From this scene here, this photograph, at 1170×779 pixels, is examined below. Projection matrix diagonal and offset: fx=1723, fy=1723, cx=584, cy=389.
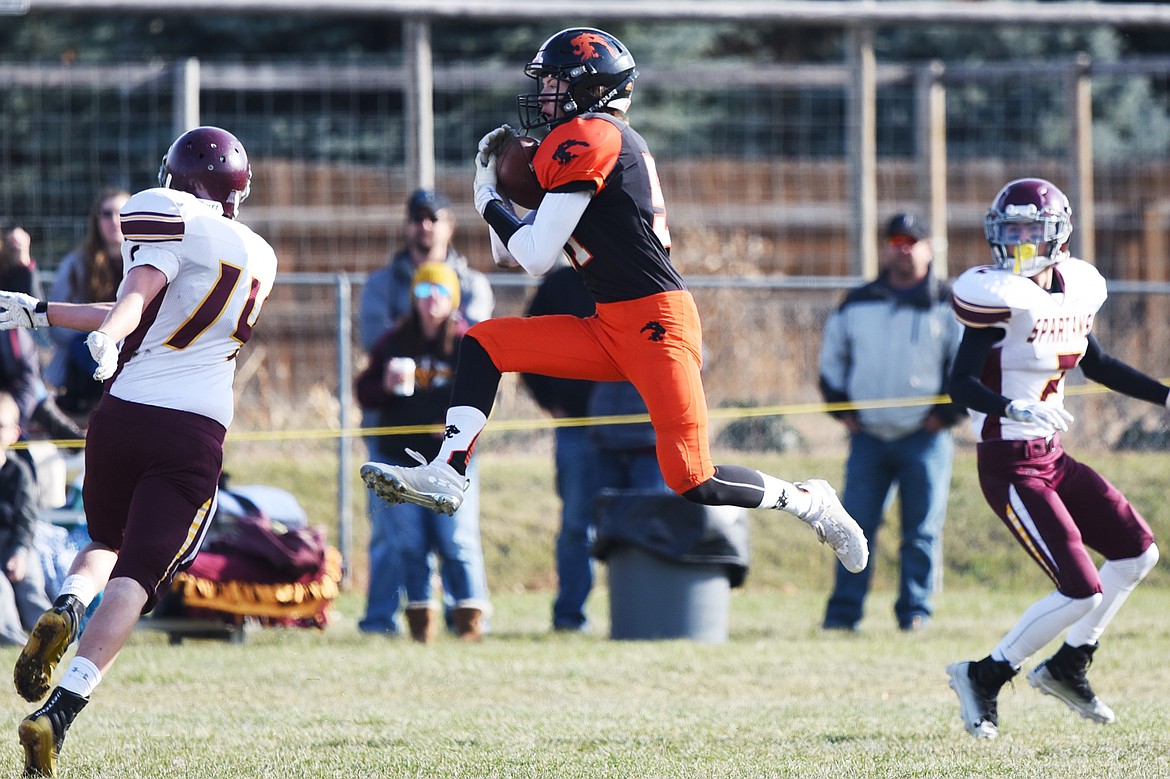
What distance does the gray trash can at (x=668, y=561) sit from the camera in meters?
8.92

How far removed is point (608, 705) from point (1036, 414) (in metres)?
2.17

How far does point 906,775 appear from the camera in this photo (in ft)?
17.6

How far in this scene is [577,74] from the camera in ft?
Answer: 18.5

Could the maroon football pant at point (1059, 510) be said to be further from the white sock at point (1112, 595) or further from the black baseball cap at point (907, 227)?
the black baseball cap at point (907, 227)

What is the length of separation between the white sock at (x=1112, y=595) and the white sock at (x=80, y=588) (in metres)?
3.50

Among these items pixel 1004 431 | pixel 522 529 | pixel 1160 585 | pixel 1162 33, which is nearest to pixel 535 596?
pixel 522 529

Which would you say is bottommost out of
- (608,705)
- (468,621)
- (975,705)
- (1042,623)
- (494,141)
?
(468,621)

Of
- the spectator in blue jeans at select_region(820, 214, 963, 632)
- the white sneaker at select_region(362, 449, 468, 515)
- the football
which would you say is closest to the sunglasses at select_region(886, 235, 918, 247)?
the spectator in blue jeans at select_region(820, 214, 963, 632)

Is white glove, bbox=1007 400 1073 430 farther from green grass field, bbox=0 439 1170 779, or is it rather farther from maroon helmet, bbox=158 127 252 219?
maroon helmet, bbox=158 127 252 219

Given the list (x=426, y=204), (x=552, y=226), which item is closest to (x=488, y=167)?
(x=552, y=226)

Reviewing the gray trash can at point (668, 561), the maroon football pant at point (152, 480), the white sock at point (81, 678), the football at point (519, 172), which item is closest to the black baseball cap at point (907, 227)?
the gray trash can at point (668, 561)

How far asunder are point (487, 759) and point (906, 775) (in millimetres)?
1353

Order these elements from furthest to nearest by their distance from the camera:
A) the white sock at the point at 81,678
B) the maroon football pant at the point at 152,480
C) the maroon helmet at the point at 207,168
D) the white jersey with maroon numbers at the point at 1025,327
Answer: the white jersey with maroon numbers at the point at 1025,327 < the maroon helmet at the point at 207,168 < the maroon football pant at the point at 152,480 < the white sock at the point at 81,678

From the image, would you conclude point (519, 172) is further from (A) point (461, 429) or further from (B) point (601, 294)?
(A) point (461, 429)
